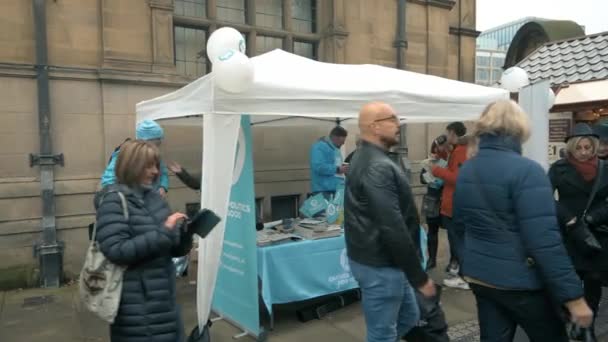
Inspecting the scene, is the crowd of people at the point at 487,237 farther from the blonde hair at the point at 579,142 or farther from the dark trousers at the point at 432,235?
the dark trousers at the point at 432,235

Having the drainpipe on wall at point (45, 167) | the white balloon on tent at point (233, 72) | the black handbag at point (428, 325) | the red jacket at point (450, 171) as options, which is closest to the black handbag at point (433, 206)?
the red jacket at point (450, 171)

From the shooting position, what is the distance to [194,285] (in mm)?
5129

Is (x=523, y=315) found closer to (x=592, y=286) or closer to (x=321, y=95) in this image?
(x=592, y=286)

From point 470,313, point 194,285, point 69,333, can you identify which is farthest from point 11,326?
point 470,313

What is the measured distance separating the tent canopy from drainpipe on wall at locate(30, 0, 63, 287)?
1.18 metres

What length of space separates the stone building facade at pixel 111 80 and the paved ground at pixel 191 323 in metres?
0.85

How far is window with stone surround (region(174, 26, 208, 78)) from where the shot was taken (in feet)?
20.9

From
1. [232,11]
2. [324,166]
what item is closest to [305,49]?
[232,11]

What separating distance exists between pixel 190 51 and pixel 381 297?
510 cm

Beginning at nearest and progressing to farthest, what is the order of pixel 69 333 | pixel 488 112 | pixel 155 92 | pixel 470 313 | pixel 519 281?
pixel 519 281 < pixel 488 112 < pixel 69 333 < pixel 470 313 < pixel 155 92

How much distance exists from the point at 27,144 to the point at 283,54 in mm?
3120

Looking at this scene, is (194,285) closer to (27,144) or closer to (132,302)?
(27,144)

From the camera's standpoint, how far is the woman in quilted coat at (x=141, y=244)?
6.68 feet

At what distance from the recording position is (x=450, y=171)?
4555 mm
